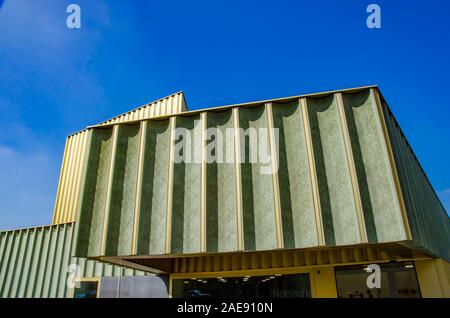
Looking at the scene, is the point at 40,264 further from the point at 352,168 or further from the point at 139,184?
the point at 352,168

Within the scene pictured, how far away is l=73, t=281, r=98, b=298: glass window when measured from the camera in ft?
39.5

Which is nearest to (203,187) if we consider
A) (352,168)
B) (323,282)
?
(352,168)

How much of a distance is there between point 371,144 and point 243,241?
3600 millimetres

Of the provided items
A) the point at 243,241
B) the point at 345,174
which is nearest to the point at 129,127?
the point at 243,241

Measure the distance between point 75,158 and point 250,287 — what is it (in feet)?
44.3

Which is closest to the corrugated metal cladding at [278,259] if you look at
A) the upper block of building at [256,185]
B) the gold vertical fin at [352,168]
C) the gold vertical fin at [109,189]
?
the upper block of building at [256,185]

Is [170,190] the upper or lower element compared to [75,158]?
lower

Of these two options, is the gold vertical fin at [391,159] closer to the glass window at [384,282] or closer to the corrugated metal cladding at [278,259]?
the corrugated metal cladding at [278,259]

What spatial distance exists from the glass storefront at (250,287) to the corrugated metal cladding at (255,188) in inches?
161

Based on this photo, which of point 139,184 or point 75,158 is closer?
point 139,184

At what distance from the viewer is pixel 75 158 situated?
17.9 metres

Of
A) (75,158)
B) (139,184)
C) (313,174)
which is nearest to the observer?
(313,174)

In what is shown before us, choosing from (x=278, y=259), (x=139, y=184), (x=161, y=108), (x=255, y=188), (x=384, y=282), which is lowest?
(x=384, y=282)

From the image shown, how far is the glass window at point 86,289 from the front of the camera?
1205 centimetres
